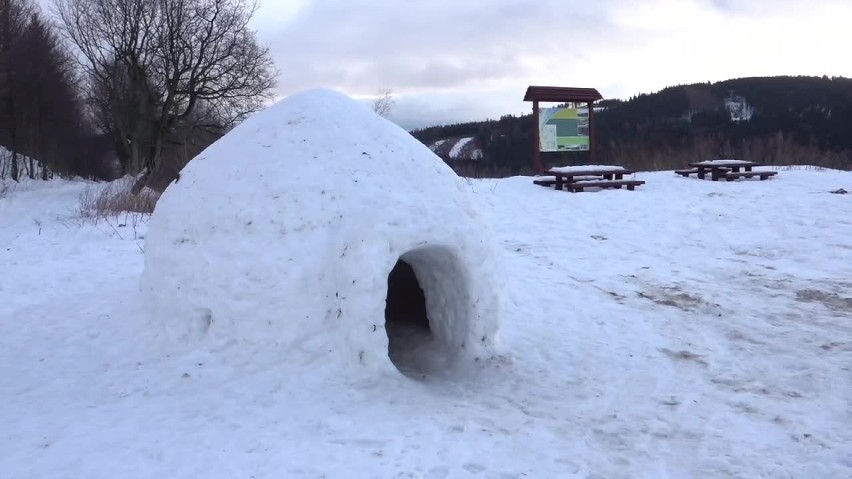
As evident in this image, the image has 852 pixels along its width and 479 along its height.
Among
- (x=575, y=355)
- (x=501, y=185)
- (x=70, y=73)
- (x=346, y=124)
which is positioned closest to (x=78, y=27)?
(x=70, y=73)

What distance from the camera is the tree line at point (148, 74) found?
23.9 meters

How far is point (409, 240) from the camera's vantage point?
192 inches

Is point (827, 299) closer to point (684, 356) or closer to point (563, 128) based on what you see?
point (684, 356)

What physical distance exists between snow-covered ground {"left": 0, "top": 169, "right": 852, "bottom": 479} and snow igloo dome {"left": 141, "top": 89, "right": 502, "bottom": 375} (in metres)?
0.27

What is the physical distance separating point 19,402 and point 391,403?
2616mm

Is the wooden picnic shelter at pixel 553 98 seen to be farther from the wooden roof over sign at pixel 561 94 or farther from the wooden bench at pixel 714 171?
the wooden bench at pixel 714 171

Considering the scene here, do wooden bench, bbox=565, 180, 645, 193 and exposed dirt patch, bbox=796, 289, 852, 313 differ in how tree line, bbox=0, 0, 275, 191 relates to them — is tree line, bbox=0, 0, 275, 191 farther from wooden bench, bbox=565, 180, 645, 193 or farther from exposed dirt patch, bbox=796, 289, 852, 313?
exposed dirt patch, bbox=796, 289, 852, 313

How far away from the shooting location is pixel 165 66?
24031 mm

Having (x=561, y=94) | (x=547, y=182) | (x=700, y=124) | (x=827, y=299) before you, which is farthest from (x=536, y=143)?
(x=700, y=124)

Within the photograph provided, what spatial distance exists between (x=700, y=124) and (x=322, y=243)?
150 feet

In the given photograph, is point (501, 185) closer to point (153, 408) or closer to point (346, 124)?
point (346, 124)

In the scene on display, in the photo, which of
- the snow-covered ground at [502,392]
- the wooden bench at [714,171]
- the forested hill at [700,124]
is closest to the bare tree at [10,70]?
the forested hill at [700,124]

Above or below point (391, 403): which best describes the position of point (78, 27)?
above

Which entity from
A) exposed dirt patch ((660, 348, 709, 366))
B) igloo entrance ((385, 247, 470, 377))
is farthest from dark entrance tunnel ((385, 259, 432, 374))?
exposed dirt patch ((660, 348, 709, 366))
